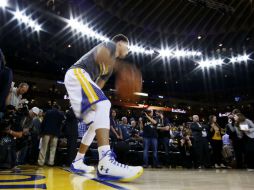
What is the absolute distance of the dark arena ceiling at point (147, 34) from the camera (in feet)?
49.7

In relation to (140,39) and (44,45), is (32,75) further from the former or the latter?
(140,39)

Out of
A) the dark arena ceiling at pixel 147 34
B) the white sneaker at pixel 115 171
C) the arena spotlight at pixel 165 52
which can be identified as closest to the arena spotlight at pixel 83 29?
the dark arena ceiling at pixel 147 34

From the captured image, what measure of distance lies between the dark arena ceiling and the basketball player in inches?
430

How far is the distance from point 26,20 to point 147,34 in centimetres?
918

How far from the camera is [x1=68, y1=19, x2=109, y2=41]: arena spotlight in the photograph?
16.0 m

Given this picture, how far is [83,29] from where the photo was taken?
55.3 ft

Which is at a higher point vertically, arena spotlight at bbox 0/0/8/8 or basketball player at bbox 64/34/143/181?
arena spotlight at bbox 0/0/8/8

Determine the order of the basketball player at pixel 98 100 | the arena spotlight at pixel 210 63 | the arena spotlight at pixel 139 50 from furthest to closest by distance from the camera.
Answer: the arena spotlight at pixel 210 63, the arena spotlight at pixel 139 50, the basketball player at pixel 98 100

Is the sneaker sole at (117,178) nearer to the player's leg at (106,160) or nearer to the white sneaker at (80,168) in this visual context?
the player's leg at (106,160)

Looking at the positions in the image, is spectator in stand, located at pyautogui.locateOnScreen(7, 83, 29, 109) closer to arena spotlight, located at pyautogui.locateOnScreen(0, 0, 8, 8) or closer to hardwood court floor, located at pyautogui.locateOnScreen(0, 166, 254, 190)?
hardwood court floor, located at pyautogui.locateOnScreen(0, 166, 254, 190)

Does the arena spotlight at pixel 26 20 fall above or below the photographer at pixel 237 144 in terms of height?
above

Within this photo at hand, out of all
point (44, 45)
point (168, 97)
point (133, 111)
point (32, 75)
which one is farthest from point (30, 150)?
point (168, 97)

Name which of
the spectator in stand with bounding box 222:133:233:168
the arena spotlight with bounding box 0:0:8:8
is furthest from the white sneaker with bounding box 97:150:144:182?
the arena spotlight with bounding box 0:0:8:8

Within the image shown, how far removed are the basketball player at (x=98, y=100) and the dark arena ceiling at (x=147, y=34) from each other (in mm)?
10921
